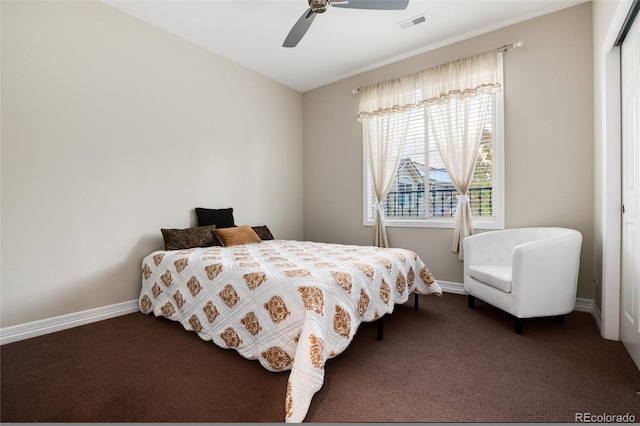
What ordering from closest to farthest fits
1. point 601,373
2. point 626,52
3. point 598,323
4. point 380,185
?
point 601,373, point 626,52, point 598,323, point 380,185

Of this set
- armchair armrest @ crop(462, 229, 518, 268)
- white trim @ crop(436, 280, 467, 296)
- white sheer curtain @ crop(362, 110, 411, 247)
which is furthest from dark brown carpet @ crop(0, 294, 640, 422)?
white sheer curtain @ crop(362, 110, 411, 247)

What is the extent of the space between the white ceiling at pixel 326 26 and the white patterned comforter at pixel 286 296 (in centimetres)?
235

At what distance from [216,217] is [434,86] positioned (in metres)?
3.06

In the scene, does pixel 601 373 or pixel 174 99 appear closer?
pixel 601 373

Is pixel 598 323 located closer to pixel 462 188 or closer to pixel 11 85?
pixel 462 188

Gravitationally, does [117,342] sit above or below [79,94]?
below

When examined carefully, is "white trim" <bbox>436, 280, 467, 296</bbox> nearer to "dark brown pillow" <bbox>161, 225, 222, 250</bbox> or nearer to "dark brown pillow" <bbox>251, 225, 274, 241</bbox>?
"dark brown pillow" <bbox>251, 225, 274, 241</bbox>

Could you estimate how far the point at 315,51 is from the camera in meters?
3.67

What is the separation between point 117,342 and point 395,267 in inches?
88.3

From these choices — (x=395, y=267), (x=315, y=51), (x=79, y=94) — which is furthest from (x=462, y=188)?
(x=79, y=94)

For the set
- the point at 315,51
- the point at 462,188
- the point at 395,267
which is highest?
the point at 315,51

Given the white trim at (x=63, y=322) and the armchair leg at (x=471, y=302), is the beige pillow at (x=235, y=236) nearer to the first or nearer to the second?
the white trim at (x=63, y=322)

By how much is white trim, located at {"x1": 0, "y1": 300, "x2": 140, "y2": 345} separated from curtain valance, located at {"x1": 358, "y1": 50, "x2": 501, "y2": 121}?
11.8 ft

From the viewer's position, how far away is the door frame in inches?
83.7
